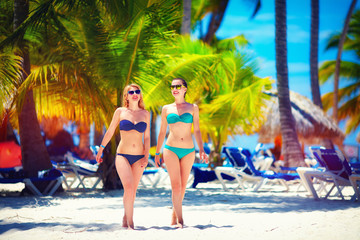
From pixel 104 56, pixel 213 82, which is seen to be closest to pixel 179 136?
pixel 104 56

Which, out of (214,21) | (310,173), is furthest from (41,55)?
(214,21)

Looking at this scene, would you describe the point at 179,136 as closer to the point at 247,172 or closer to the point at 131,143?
the point at 131,143

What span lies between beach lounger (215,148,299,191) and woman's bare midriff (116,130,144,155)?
5170mm

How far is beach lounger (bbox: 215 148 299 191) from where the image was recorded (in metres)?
9.23

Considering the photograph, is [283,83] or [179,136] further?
[283,83]

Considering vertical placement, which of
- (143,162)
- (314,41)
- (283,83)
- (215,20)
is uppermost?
(215,20)

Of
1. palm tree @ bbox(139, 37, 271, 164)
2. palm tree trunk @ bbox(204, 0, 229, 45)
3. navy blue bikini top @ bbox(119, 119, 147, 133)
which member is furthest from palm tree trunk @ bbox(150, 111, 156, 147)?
navy blue bikini top @ bbox(119, 119, 147, 133)

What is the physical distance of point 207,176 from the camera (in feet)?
35.5

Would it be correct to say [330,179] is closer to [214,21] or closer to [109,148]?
[109,148]

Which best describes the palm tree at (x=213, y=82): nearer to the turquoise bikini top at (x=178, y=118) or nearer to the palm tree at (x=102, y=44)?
the palm tree at (x=102, y=44)

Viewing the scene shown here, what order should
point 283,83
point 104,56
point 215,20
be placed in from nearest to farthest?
1. point 104,56
2. point 283,83
3. point 215,20

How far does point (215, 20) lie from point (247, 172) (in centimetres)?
1300

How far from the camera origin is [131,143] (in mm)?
4527

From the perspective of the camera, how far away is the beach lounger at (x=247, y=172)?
9227 millimetres
